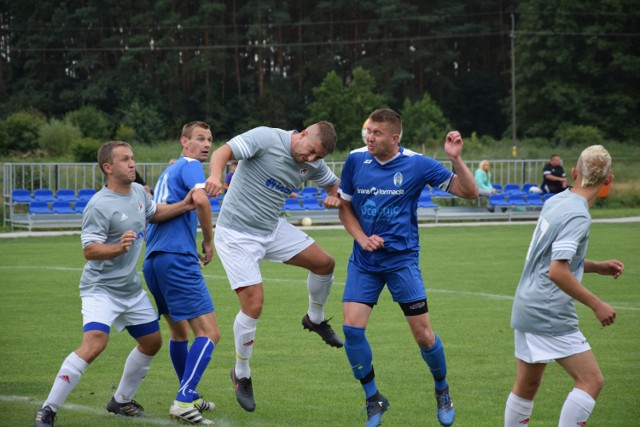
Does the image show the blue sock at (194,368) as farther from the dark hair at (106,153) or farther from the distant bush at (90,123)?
the distant bush at (90,123)

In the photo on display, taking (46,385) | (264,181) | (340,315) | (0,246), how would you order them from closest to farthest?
(264,181) < (46,385) < (340,315) < (0,246)

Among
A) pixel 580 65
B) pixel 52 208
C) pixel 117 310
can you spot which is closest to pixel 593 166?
pixel 117 310

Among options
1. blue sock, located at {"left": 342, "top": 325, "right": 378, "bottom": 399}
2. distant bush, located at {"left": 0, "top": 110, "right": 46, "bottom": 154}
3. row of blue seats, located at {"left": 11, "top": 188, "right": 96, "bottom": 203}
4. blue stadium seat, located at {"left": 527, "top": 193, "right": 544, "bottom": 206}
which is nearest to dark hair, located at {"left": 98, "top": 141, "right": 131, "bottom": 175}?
blue sock, located at {"left": 342, "top": 325, "right": 378, "bottom": 399}

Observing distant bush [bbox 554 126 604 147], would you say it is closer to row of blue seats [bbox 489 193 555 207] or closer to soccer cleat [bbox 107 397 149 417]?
row of blue seats [bbox 489 193 555 207]

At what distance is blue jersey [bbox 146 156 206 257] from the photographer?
25.3 feet

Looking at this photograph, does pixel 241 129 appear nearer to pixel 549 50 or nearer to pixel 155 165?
pixel 549 50

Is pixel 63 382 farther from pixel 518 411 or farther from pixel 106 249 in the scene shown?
pixel 518 411

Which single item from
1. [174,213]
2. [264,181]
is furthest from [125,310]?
[264,181]

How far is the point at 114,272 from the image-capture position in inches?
287

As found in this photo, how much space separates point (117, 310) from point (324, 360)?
3274mm

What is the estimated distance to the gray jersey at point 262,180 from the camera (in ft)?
26.4

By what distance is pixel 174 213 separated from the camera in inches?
299

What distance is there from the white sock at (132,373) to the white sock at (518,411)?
295 centimetres

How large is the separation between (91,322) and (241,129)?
71414 mm
